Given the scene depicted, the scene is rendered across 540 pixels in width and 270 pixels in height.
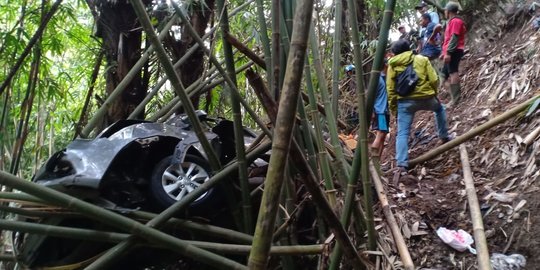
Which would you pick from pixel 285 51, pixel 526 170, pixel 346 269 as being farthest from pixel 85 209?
pixel 526 170

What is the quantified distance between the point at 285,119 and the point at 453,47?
5608mm

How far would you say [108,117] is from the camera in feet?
16.8

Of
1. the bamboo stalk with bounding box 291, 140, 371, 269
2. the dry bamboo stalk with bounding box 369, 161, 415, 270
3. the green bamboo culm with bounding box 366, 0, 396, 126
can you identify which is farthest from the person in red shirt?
the bamboo stalk with bounding box 291, 140, 371, 269

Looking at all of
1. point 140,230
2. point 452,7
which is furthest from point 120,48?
point 452,7

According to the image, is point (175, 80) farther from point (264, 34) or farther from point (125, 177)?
point (125, 177)

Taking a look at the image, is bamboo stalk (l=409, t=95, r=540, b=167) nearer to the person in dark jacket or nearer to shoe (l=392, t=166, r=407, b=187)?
shoe (l=392, t=166, r=407, b=187)

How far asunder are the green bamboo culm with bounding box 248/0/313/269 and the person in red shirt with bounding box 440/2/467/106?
4.97 metres

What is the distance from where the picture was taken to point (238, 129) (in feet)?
9.44

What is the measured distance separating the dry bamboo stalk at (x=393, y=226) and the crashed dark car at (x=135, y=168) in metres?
1.06

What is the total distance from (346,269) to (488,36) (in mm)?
6120

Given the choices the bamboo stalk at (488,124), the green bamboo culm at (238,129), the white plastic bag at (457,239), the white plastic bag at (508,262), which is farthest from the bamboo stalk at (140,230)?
the bamboo stalk at (488,124)

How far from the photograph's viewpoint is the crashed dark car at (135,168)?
3.05 metres

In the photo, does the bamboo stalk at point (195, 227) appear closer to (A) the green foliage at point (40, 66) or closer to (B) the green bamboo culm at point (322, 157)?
(B) the green bamboo culm at point (322, 157)

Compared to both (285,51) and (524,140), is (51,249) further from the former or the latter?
(524,140)
